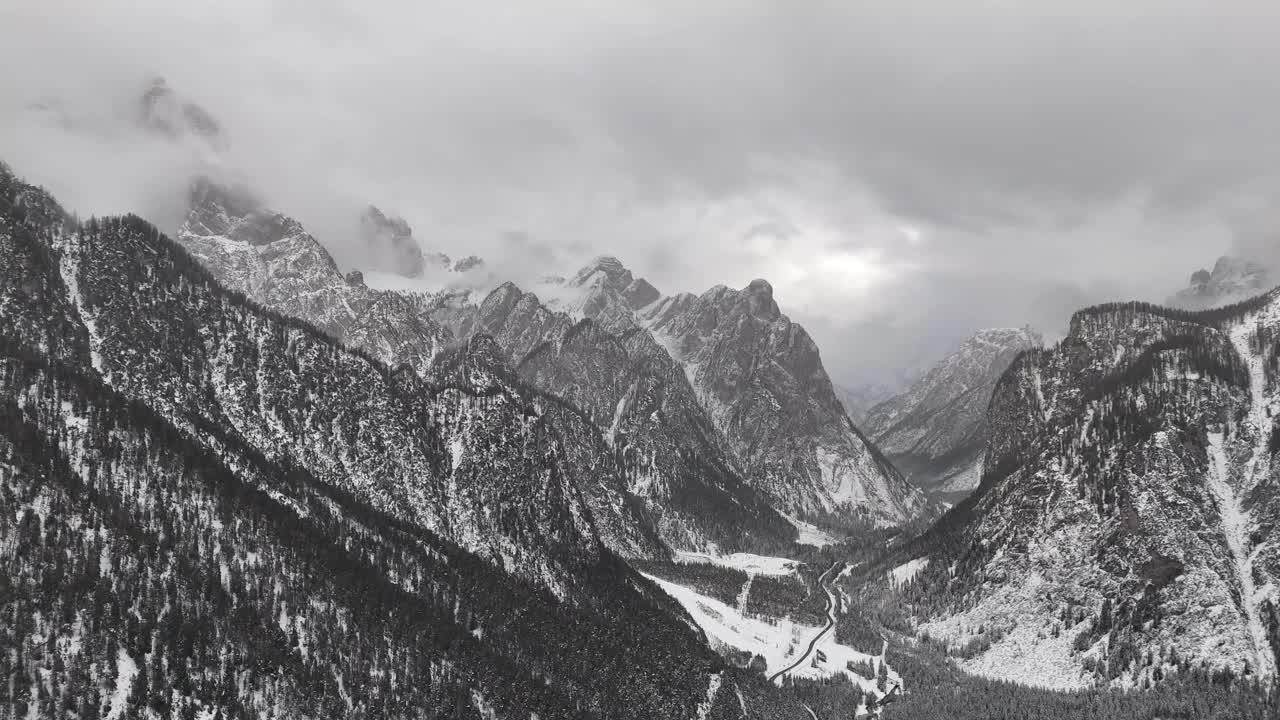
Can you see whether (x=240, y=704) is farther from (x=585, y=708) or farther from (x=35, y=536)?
(x=585, y=708)

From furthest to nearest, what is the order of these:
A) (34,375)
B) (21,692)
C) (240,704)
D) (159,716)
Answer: (34,375) < (240,704) < (159,716) < (21,692)

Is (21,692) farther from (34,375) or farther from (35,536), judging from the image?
(34,375)

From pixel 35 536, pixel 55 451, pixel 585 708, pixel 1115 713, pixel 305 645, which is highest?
pixel 55 451

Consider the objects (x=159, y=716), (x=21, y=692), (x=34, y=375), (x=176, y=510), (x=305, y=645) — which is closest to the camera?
(x=21, y=692)

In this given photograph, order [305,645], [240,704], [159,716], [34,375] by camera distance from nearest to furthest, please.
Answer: [159,716] → [240,704] → [305,645] → [34,375]

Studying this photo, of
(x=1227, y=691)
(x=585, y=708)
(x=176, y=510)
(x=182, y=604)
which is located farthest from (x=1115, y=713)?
(x=176, y=510)

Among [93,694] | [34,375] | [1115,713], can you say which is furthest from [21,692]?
[1115,713]

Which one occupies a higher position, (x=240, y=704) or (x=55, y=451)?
(x=55, y=451)

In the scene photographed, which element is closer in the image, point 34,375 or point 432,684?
point 432,684

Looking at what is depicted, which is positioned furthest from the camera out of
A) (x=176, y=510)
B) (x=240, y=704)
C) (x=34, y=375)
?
(x=34, y=375)
